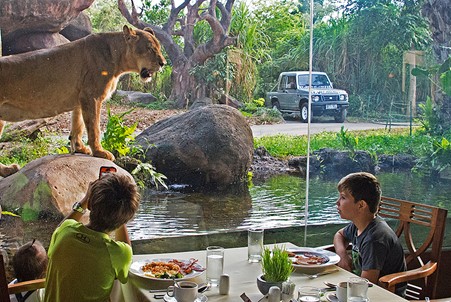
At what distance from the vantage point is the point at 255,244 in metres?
2.88

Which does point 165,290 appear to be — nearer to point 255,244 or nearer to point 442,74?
point 255,244

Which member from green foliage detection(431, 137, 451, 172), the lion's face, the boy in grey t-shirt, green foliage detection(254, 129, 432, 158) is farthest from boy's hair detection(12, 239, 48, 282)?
green foliage detection(431, 137, 451, 172)

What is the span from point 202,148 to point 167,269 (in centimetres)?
208

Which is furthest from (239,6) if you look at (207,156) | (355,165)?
(355,165)

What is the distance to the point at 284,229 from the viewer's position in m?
5.05

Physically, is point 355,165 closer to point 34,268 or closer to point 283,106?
point 283,106

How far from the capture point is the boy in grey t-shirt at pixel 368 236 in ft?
9.43

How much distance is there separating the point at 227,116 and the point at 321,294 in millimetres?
2544

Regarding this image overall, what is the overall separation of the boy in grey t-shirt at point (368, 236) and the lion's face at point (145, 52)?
1.72 metres

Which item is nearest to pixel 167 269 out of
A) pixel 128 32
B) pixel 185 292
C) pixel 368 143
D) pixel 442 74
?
pixel 185 292

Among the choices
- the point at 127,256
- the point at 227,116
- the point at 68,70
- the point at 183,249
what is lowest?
the point at 183,249

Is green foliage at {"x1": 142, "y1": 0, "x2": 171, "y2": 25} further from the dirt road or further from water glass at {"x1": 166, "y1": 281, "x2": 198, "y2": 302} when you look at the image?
water glass at {"x1": 166, "y1": 281, "x2": 198, "y2": 302}

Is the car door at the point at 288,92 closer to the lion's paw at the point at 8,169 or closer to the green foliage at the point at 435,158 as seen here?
the green foliage at the point at 435,158

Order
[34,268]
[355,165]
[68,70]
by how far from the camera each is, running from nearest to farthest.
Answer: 1. [34,268]
2. [68,70]
3. [355,165]
